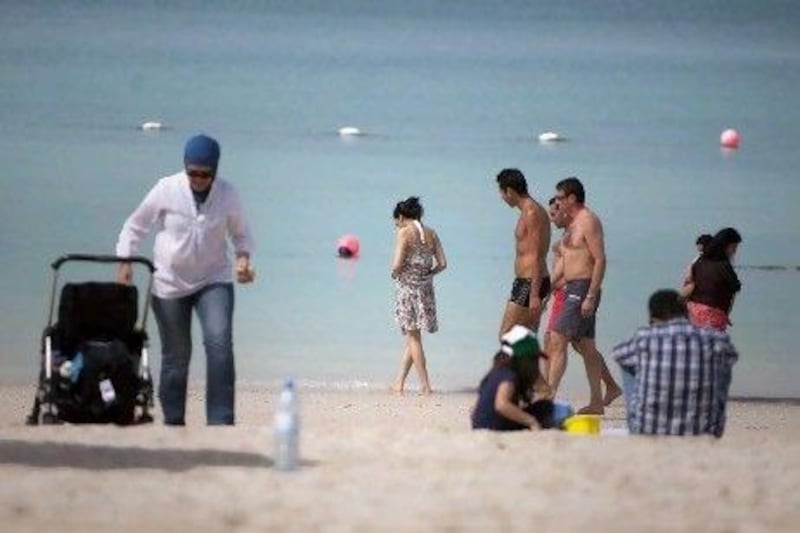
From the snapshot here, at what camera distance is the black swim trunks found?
64.3 ft

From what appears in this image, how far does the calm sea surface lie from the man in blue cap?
6.37 meters

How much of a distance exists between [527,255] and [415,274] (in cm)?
205

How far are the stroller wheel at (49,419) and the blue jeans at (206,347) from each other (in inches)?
24.4

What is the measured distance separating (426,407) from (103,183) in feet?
71.1

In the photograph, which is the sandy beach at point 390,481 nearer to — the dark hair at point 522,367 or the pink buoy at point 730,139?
the dark hair at point 522,367

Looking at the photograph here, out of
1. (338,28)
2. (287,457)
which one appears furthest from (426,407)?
(338,28)

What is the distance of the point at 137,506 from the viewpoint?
13102 mm

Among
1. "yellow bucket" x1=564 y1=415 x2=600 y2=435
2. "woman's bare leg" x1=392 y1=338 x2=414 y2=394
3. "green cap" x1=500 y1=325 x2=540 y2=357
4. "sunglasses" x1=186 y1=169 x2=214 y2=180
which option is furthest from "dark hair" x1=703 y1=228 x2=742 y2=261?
"sunglasses" x1=186 y1=169 x2=214 y2=180

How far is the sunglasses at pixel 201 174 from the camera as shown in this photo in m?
16.1

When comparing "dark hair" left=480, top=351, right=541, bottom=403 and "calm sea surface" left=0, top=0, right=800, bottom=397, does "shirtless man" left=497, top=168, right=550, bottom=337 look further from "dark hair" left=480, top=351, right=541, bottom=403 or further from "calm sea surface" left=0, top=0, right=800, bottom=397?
"calm sea surface" left=0, top=0, right=800, bottom=397

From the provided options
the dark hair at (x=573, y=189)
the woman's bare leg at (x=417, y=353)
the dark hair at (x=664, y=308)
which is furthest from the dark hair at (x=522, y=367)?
the woman's bare leg at (x=417, y=353)

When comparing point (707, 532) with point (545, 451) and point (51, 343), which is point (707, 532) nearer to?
point (545, 451)

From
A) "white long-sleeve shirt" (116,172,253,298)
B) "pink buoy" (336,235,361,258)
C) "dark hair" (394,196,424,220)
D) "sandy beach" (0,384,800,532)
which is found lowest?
"sandy beach" (0,384,800,532)

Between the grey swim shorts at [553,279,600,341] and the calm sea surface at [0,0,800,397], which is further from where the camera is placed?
the calm sea surface at [0,0,800,397]
